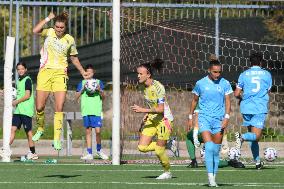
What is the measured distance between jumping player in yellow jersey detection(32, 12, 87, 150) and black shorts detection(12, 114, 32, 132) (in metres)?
5.14

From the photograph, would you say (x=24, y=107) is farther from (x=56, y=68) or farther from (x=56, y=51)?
(x=56, y=68)

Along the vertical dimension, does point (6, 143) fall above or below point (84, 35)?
below

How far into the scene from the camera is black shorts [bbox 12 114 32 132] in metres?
24.5

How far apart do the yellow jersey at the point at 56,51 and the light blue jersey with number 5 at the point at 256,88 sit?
3582 millimetres

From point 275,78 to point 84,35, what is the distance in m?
5.15

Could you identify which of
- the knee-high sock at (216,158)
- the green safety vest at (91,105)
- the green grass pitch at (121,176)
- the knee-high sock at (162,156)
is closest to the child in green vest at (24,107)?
the green safety vest at (91,105)

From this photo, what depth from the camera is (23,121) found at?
24609mm

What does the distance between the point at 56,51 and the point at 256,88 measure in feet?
13.1

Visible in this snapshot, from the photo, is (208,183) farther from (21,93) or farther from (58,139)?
(21,93)

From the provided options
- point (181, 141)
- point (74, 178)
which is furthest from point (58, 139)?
point (181, 141)

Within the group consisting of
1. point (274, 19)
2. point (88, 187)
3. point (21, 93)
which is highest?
point (274, 19)

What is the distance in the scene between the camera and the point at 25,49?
31.2 metres

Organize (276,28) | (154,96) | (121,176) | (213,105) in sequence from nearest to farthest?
(213,105) < (154,96) < (121,176) < (276,28)

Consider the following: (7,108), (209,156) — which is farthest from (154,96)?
(7,108)
